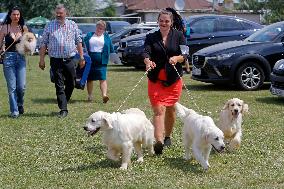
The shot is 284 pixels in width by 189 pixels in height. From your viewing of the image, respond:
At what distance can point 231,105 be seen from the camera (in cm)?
776

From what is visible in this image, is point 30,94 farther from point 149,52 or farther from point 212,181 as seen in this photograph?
point 212,181

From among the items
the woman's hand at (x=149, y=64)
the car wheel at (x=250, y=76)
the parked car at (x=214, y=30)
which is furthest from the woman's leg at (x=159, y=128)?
the parked car at (x=214, y=30)

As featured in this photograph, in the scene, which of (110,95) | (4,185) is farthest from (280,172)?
(110,95)

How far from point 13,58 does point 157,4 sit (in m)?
57.7

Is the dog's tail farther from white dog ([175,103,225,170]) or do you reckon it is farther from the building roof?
the building roof

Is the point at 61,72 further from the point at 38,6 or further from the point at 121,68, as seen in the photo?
the point at 38,6

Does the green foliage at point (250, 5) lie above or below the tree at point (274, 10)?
below

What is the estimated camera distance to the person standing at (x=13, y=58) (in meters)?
10.6

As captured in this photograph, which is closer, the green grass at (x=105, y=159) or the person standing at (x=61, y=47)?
the green grass at (x=105, y=159)

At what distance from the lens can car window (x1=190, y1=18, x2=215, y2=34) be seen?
1936 centimetres

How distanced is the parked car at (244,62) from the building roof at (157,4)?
49.0 metres

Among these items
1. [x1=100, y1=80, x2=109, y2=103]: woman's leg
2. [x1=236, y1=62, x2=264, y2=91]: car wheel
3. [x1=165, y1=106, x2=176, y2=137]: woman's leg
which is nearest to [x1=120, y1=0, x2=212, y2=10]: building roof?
[x1=236, y1=62, x2=264, y2=91]: car wheel

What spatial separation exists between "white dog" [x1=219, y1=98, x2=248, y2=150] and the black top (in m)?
0.81

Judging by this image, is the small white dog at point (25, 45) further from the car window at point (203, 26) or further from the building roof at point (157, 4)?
the building roof at point (157, 4)
